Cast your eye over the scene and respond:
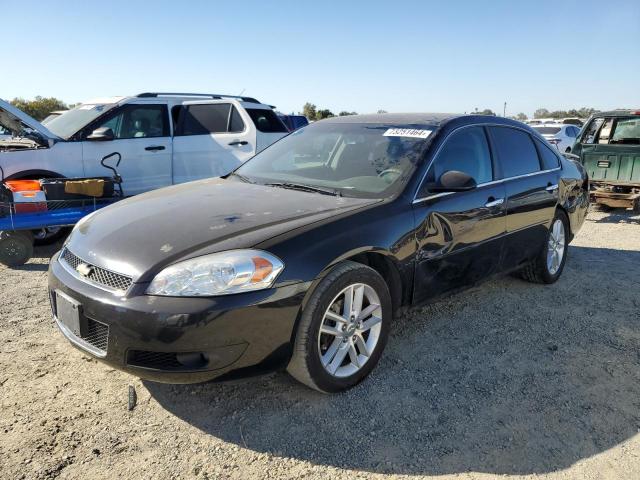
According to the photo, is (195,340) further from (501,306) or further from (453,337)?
(501,306)

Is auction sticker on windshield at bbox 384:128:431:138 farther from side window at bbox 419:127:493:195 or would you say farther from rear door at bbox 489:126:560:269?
rear door at bbox 489:126:560:269

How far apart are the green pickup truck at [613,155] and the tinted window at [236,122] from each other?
248 inches

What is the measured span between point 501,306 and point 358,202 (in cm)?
199

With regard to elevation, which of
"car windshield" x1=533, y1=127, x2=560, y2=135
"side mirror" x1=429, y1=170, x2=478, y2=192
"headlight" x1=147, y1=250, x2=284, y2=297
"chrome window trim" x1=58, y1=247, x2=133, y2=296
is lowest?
"chrome window trim" x1=58, y1=247, x2=133, y2=296

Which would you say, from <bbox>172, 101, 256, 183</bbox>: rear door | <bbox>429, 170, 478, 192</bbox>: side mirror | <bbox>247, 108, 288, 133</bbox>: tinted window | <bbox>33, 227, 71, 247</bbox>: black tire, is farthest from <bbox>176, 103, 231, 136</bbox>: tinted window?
<bbox>429, 170, 478, 192</bbox>: side mirror

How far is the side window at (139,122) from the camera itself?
6.96 m

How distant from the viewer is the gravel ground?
2428 mm

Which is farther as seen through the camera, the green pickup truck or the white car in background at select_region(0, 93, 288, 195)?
the green pickup truck

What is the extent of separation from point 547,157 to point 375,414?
3.29 meters

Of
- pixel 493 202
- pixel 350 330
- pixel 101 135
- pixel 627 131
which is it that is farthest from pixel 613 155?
pixel 101 135

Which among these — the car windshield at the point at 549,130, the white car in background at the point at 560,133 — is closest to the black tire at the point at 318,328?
the white car in background at the point at 560,133

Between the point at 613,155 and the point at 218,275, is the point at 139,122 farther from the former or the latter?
the point at 613,155

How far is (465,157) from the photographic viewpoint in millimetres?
3896

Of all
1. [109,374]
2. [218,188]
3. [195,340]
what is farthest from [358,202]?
[109,374]
